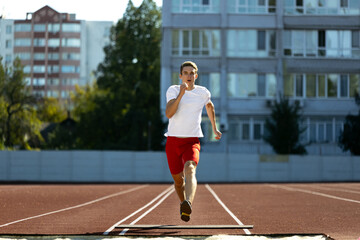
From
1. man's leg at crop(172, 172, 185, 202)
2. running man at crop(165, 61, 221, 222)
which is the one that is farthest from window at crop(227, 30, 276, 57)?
running man at crop(165, 61, 221, 222)

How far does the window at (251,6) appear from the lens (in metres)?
45.0

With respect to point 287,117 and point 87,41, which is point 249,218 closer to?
point 287,117

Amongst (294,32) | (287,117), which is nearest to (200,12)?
(294,32)

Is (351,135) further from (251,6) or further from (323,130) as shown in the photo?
(251,6)

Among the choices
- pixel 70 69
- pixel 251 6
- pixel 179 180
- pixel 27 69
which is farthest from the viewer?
pixel 70 69

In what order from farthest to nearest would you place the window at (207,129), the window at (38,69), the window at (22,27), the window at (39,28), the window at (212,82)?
1. the window at (212,82)
2. the window at (207,129)
3. the window at (38,69)
4. the window at (39,28)
5. the window at (22,27)

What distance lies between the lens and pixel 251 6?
45.1m

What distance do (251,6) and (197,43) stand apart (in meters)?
4.62

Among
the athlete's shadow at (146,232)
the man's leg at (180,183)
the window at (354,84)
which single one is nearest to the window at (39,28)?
the man's leg at (180,183)

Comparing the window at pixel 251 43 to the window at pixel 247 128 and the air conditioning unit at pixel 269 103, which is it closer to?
the air conditioning unit at pixel 269 103

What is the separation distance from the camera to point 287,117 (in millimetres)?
40250

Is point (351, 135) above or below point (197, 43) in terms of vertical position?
below

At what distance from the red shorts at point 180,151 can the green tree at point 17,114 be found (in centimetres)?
3658

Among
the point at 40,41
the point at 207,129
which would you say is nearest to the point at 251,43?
the point at 207,129
